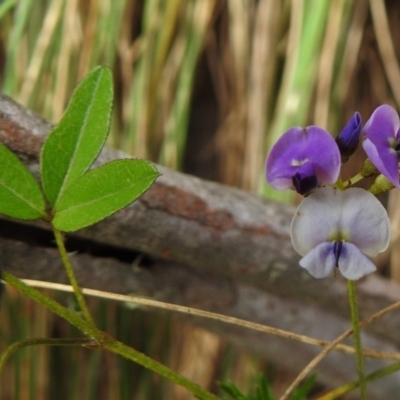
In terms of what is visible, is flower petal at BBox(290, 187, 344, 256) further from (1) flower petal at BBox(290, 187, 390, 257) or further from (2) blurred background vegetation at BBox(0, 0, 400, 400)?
(2) blurred background vegetation at BBox(0, 0, 400, 400)

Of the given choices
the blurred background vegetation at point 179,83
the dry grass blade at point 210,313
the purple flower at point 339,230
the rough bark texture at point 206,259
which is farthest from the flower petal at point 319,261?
the blurred background vegetation at point 179,83

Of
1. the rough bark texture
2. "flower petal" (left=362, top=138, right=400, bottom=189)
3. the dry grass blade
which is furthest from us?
the rough bark texture

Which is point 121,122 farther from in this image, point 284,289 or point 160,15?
point 284,289

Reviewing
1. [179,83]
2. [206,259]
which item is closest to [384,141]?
[206,259]

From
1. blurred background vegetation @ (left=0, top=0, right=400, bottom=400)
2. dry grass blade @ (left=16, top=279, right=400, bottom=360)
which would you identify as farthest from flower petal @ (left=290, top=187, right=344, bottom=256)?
blurred background vegetation @ (left=0, top=0, right=400, bottom=400)

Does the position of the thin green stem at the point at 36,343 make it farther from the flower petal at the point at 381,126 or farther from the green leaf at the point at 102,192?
the flower petal at the point at 381,126

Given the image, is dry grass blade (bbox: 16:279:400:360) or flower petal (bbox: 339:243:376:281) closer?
flower petal (bbox: 339:243:376:281)

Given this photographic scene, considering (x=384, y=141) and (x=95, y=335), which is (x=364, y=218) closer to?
(x=384, y=141)

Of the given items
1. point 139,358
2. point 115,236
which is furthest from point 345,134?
point 115,236
